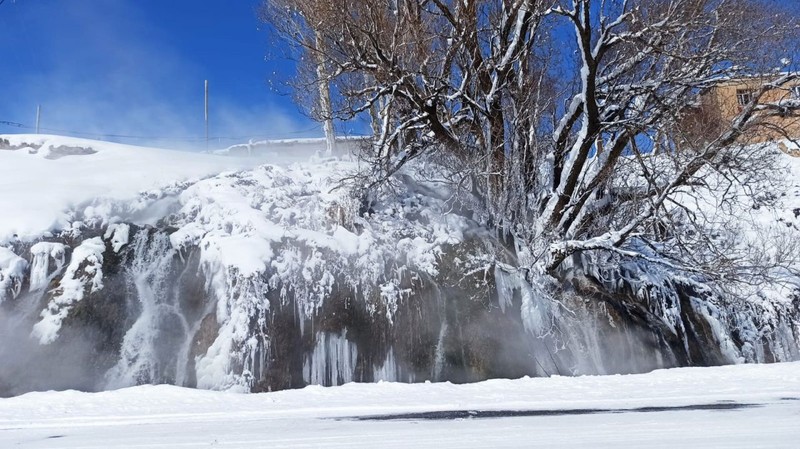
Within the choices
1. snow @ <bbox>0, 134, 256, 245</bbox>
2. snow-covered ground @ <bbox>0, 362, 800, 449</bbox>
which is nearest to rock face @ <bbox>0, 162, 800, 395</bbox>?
snow @ <bbox>0, 134, 256, 245</bbox>

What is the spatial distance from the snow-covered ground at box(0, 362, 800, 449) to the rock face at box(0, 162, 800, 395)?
5.92 feet

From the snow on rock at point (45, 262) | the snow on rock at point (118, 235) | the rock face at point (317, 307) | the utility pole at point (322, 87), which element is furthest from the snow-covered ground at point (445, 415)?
the utility pole at point (322, 87)

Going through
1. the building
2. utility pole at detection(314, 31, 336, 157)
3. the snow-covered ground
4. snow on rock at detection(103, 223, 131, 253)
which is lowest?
the snow-covered ground

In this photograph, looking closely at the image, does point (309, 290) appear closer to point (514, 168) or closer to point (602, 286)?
point (514, 168)

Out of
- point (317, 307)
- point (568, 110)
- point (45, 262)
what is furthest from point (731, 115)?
point (45, 262)

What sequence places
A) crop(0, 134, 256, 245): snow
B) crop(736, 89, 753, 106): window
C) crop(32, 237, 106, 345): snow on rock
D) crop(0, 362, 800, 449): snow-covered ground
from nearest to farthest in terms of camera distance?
crop(0, 362, 800, 449): snow-covered ground
crop(32, 237, 106, 345): snow on rock
crop(0, 134, 256, 245): snow
crop(736, 89, 753, 106): window

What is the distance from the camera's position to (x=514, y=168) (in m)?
10.9

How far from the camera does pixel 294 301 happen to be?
9000 millimetres

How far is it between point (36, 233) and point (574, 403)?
861 centimetres

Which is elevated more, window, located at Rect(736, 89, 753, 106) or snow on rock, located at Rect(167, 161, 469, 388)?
window, located at Rect(736, 89, 753, 106)

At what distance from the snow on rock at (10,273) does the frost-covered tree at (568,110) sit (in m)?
5.85

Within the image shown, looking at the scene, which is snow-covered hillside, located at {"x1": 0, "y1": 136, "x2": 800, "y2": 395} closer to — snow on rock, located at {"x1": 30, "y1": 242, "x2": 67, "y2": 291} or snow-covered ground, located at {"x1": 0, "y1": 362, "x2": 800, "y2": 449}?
snow on rock, located at {"x1": 30, "y1": 242, "x2": 67, "y2": 291}

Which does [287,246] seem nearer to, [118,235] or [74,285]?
[118,235]

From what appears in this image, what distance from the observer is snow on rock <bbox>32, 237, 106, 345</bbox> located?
8070 millimetres
